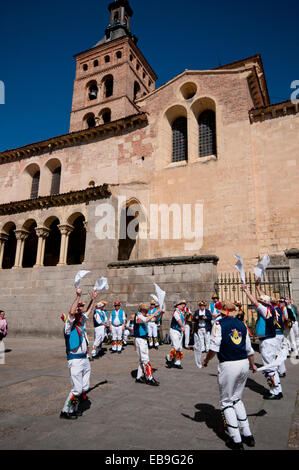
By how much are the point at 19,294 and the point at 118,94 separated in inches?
1060

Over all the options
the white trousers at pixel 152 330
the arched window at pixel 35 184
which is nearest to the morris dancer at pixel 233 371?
the white trousers at pixel 152 330

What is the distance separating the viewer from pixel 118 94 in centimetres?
3556

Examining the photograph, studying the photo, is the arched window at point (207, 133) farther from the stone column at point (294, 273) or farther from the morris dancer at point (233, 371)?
the morris dancer at point (233, 371)

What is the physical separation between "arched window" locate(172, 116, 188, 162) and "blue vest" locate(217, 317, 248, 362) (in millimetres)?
18065

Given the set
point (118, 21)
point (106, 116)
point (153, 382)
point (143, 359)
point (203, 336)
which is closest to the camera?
point (153, 382)

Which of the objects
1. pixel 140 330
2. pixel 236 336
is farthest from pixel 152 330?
pixel 236 336

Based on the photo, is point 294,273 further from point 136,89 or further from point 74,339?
point 136,89

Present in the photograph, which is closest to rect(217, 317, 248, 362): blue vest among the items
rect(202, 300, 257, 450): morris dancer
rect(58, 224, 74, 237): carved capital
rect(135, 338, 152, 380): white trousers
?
rect(202, 300, 257, 450): morris dancer

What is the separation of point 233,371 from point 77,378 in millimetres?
2576

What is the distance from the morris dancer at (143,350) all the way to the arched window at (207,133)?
15374mm

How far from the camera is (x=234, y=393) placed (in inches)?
157

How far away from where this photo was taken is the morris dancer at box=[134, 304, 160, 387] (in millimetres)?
6832
